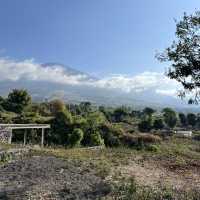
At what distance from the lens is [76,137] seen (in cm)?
3794

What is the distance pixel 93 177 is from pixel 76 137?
737 inches

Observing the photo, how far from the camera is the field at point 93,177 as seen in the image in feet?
53.6

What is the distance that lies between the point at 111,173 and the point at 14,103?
53.8 metres

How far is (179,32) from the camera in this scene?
55.9ft

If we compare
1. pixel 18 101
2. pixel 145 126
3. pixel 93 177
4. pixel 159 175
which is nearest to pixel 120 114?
pixel 145 126

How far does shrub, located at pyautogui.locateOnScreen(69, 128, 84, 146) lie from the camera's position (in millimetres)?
37781

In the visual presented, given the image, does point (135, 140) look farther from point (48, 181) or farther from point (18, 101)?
point (18, 101)

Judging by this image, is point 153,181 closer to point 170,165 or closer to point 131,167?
point 131,167

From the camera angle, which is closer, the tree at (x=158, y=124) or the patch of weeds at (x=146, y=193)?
the patch of weeds at (x=146, y=193)

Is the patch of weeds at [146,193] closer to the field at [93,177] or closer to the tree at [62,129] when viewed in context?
the field at [93,177]

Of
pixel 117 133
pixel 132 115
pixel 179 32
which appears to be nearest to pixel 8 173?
pixel 179 32

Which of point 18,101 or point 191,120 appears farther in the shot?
point 191,120

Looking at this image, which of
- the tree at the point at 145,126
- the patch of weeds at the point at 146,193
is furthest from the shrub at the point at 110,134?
the tree at the point at 145,126

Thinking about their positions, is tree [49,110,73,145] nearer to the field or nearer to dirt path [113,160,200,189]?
the field
